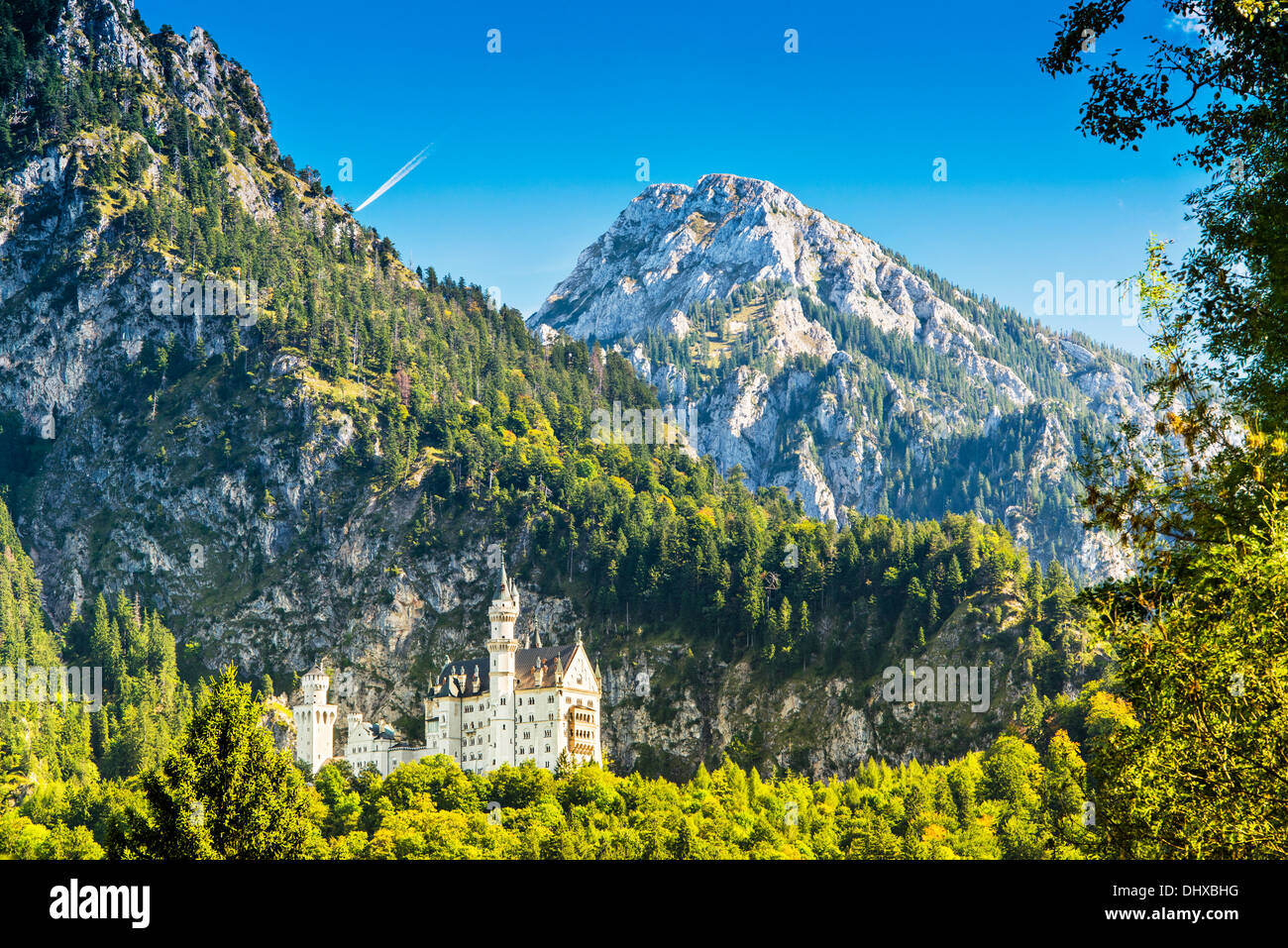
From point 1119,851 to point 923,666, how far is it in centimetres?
14059

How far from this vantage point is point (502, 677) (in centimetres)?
16462

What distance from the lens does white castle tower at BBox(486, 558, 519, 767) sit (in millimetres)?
161000

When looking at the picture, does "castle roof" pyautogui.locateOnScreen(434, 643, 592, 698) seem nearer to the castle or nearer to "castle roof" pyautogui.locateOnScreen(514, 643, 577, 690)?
"castle roof" pyautogui.locateOnScreen(514, 643, 577, 690)

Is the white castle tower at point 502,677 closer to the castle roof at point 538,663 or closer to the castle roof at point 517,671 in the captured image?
the castle roof at point 538,663

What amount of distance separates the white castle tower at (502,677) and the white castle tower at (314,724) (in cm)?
2466

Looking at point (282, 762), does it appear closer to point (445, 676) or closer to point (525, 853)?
point (525, 853)

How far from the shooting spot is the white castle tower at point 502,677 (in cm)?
16100

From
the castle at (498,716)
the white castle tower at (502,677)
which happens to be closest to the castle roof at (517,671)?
the castle at (498,716)

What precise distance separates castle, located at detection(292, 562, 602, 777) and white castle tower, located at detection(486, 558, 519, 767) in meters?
0.12

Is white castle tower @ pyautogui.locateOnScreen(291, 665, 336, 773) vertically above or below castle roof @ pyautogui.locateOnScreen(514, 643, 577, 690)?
below

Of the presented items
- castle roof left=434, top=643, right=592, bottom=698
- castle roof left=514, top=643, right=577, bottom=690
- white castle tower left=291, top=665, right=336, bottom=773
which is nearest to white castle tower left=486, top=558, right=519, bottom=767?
castle roof left=514, top=643, right=577, bottom=690

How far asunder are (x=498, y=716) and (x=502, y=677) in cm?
500
